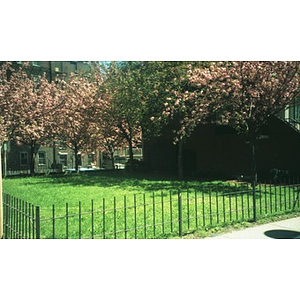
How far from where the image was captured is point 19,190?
630cm

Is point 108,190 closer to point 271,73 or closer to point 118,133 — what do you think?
point 118,133

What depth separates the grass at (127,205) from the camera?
209 inches

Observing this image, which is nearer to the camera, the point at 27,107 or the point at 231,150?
the point at 27,107

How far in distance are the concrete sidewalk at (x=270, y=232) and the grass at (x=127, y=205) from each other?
14.0 inches

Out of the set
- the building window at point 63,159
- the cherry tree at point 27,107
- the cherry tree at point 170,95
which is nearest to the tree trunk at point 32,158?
the cherry tree at point 27,107

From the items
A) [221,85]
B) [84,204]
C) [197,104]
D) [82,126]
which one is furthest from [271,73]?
[84,204]

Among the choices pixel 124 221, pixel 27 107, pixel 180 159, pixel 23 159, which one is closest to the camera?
pixel 124 221

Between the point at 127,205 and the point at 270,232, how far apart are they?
384cm

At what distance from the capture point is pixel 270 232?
5262 millimetres

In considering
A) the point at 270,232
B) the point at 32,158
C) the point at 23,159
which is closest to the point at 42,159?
the point at 32,158

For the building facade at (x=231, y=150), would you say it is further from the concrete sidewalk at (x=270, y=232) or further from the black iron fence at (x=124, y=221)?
the concrete sidewalk at (x=270, y=232)

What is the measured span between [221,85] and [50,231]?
7026 mm

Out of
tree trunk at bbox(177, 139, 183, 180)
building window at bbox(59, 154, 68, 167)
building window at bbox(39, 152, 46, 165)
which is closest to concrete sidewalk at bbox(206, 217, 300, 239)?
building window at bbox(59, 154, 68, 167)

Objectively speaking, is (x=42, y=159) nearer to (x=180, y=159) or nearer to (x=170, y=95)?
(x=170, y=95)
